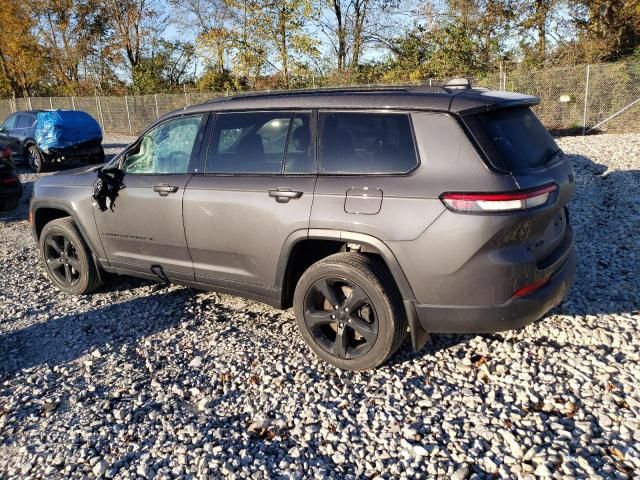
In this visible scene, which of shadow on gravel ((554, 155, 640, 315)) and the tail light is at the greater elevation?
the tail light

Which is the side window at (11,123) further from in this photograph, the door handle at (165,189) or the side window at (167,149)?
the door handle at (165,189)

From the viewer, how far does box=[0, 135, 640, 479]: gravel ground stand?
102 inches

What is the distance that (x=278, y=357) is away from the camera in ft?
12.0

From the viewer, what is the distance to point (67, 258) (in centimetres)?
503

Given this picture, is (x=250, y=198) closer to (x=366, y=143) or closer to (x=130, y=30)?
(x=366, y=143)

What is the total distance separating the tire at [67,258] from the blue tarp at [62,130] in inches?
370

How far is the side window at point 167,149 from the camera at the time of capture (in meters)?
4.11

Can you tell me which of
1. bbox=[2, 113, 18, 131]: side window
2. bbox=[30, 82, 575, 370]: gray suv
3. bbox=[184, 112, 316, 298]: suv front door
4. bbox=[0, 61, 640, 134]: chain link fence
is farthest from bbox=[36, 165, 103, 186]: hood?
bbox=[2, 113, 18, 131]: side window

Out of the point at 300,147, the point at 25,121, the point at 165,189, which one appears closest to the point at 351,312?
the point at 300,147

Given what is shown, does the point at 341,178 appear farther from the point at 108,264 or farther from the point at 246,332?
the point at 108,264

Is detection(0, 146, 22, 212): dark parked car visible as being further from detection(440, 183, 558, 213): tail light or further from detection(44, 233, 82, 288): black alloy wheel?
detection(440, 183, 558, 213): tail light

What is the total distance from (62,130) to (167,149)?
10731 mm

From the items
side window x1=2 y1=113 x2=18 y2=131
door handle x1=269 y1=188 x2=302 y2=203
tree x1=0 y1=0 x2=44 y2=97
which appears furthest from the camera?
tree x1=0 y1=0 x2=44 y2=97

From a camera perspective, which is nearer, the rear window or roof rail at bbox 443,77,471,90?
the rear window
